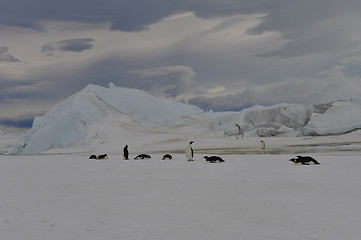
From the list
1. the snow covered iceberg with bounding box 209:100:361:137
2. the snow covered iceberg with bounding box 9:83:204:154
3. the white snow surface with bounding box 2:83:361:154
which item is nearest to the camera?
the snow covered iceberg with bounding box 209:100:361:137

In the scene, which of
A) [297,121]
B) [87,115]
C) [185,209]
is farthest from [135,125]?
[185,209]

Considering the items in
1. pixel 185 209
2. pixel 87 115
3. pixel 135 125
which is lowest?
pixel 185 209

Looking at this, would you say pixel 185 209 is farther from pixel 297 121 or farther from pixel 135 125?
pixel 135 125

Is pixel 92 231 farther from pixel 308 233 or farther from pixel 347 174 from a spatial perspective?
pixel 347 174

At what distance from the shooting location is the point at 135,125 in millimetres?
49688

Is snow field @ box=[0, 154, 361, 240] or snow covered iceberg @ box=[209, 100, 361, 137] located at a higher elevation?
snow covered iceberg @ box=[209, 100, 361, 137]

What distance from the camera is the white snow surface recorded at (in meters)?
39.8

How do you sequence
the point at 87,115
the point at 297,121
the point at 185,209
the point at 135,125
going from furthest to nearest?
the point at 135,125, the point at 297,121, the point at 87,115, the point at 185,209

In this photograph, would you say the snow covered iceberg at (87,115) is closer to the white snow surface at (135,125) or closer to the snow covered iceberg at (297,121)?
the white snow surface at (135,125)

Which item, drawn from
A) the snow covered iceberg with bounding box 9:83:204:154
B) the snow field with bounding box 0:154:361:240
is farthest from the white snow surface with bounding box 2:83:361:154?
the snow field with bounding box 0:154:361:240

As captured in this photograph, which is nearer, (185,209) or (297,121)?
(185,209)

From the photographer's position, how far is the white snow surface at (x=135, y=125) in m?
39.8

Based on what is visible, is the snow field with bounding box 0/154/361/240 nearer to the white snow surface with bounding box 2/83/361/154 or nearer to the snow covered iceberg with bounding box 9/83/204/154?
the white snow surface with bounding box 2/83/361/154

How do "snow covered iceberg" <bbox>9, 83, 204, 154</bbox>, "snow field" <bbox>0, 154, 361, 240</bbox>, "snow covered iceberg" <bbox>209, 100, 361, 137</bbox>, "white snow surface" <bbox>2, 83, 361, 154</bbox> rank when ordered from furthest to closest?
"snow covered iceberg" <bbox>9, 83, 204, 154</bbox>
"white snow surface" <bbox>2, 83, 361, 154</bbox>
"snow covered iceberg" <bbox>209, 100, 361, 137</bbox>
"snow field" <bbox>0, 154, 361, 240</bbox>
